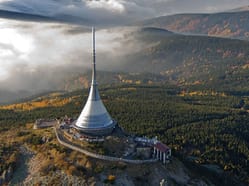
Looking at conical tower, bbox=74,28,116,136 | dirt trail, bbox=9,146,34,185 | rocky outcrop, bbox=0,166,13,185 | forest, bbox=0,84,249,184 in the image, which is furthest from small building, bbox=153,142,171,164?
rocky outcrop, bbox=0,166,13,185

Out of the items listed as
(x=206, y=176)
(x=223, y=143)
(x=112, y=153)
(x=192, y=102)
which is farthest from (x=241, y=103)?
(x=112, y=153)

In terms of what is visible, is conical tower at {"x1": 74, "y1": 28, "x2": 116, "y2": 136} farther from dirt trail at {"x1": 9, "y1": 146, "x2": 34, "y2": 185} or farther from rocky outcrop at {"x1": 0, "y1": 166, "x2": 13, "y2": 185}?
rocky outcrop at {"x1": 0, "y1": 166, "x2": 13, "y2": 185}

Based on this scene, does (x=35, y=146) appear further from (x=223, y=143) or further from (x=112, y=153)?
(x=223, y=143)

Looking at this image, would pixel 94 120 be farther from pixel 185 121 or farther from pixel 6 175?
pixel 185 121

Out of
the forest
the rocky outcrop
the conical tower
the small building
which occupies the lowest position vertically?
the forest

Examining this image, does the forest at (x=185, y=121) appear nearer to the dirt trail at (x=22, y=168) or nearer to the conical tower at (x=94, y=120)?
the conical tower at (x=94, y=120)

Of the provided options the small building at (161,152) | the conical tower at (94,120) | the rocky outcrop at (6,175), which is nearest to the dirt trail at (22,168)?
the rocky outcrop at (6,175)

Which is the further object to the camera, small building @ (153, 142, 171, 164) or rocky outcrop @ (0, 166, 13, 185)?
small building @ (153, 142, 171, 164)

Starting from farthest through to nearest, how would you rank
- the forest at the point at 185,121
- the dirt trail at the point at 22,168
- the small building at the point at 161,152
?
1. the forest at the point at 185,121
2. the small building at the point at 161,152
3. the dirt trail at the point at 22,168
